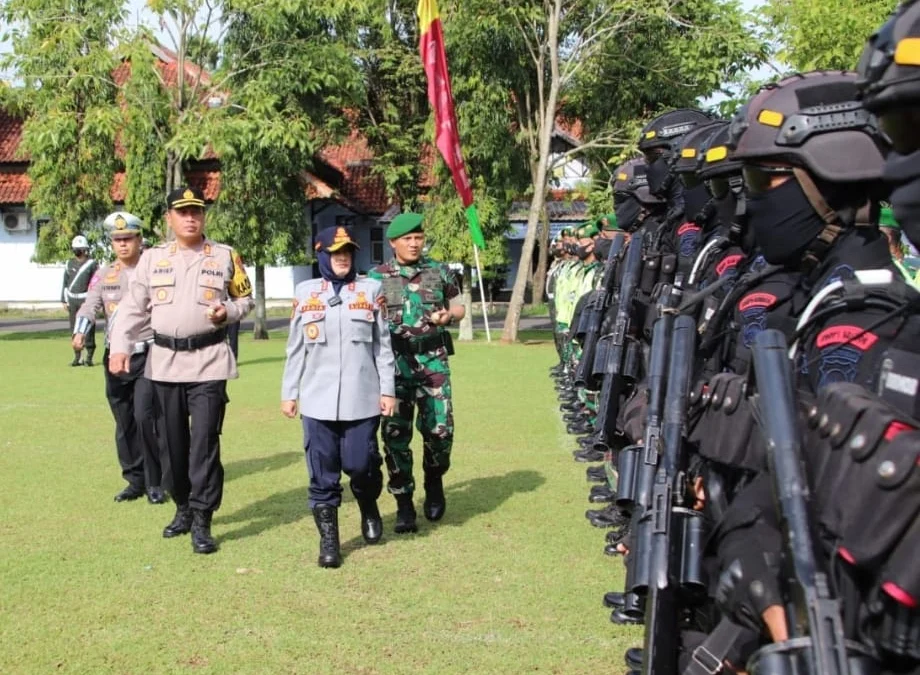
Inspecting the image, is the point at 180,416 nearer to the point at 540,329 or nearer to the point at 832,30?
the point at 832,30

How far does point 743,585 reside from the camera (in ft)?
7.30

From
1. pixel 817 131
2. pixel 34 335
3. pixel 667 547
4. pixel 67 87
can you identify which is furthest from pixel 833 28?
pixel 34 335

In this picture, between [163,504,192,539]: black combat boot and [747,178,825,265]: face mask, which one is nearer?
[747,178,825,265]: face mask

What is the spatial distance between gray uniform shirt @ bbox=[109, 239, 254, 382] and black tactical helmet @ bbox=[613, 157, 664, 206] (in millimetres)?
2499

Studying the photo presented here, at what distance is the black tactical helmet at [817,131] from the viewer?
2.79 meters

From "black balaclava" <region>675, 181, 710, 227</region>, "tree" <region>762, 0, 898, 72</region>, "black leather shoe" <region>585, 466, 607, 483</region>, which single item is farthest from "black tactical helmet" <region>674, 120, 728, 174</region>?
"tree" <region>762, 0, 898, 72</region>

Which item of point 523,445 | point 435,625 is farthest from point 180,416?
point 523,445

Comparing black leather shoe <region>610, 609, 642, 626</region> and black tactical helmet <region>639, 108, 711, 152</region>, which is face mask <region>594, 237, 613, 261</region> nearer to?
black tactical helmet <region>639, 108, 711, 152</region>

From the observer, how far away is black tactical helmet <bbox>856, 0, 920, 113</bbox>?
1938 millimetres

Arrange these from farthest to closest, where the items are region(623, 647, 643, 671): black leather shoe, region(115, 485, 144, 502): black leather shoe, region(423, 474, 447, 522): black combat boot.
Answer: region(115, 485, 144, 502): black leather shoe, region(423, 474, 447, 522): black combat boot, region(623, 647, 643, 671): black leather shoe

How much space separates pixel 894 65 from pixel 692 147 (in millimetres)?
3252

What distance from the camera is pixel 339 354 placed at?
251 inches

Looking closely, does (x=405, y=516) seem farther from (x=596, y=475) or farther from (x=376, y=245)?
(x=376, y=245)

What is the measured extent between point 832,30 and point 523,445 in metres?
7.48
